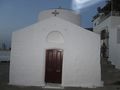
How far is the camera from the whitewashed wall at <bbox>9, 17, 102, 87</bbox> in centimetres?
1577

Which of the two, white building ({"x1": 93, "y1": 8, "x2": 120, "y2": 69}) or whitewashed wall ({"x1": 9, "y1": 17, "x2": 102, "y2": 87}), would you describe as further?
white building ({"x1": 93, "y1": 8, "x2": 120, "y2": 69})

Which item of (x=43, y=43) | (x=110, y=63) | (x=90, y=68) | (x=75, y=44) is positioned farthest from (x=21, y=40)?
(x=110, y=63)

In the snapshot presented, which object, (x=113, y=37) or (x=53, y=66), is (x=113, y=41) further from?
(x=53, y=66)

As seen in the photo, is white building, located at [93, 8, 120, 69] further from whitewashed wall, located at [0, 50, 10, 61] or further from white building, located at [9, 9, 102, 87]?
whitewashed wall, located at [0, 50, 10, 61]

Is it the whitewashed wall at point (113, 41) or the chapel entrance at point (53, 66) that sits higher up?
the whitewashed wall at point (113, 41)

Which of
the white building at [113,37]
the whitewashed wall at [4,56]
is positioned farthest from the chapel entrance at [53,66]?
the whitewashed wall at [4,56]

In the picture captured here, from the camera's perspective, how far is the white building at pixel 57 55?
1579 cm

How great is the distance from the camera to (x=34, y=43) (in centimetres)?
1603

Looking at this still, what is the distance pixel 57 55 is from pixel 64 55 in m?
0.70

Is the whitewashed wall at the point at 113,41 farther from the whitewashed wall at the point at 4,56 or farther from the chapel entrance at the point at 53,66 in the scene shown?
the whitewashed wall at the point at 4,56

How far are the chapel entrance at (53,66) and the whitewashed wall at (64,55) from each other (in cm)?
42

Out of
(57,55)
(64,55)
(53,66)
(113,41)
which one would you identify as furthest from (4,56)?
(64,55)

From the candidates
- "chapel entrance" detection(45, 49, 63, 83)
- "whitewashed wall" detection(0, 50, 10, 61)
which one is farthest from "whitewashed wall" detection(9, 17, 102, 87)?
"whitewashed wall" detection(0, 50, 10, 61)

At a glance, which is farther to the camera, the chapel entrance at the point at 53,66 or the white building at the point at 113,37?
the white building at the point at 113,37
